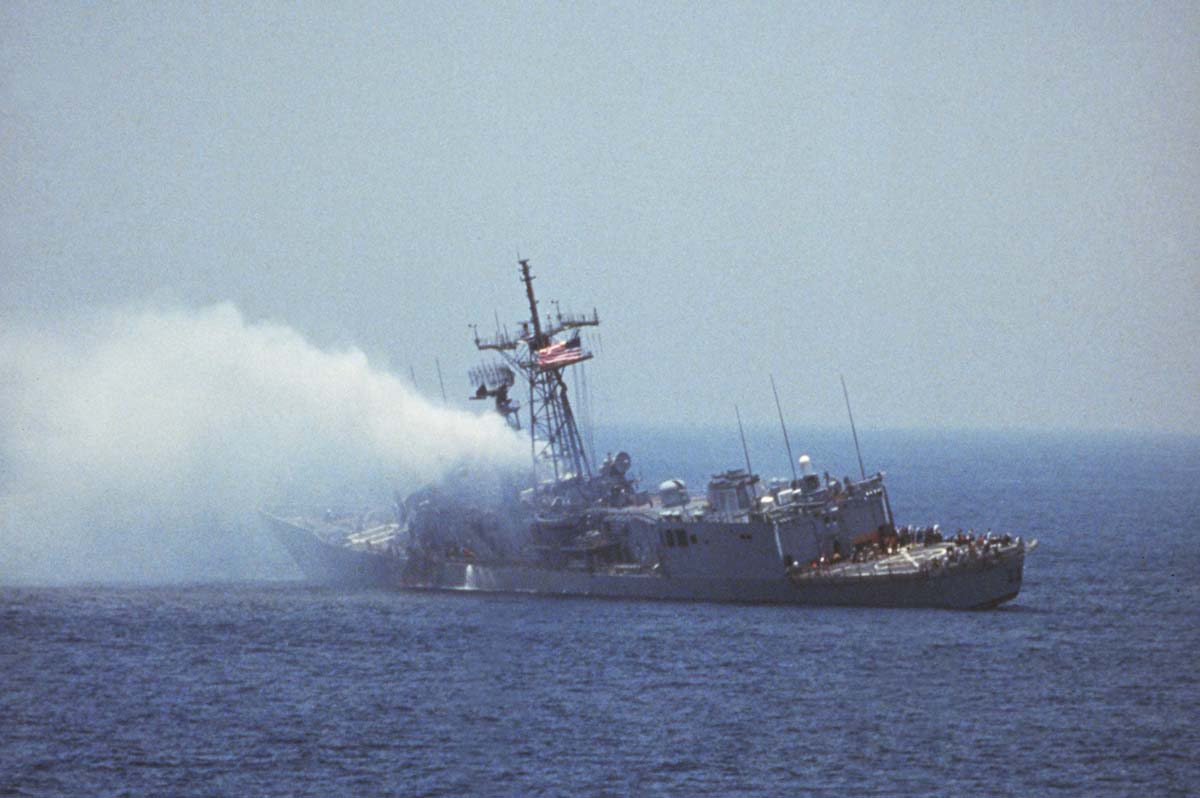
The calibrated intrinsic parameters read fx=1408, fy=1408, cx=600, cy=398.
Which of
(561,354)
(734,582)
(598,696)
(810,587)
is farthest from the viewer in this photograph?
(561,354)

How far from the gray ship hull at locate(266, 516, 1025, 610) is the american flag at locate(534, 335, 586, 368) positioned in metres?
10.8

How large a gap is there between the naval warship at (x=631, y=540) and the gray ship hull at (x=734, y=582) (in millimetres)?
66

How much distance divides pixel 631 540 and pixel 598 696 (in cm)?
2036

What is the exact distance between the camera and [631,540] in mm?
69562

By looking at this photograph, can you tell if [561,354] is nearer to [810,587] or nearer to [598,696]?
[810,587]

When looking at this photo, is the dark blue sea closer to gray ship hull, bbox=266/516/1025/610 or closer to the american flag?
gray ship hull, bbox=266/516/1025/610

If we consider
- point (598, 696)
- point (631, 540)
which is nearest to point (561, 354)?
point (631, 540)

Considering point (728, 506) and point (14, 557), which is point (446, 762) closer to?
point (728, 506)

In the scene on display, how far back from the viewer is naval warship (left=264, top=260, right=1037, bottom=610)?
61.8 metres

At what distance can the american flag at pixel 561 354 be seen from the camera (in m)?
74.5

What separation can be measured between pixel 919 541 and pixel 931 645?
46.4 ft

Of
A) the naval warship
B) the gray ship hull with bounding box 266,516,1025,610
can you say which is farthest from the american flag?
the gray ship hull with bounding box 266,516,1025,610

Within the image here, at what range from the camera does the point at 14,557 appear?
9556 centimetres

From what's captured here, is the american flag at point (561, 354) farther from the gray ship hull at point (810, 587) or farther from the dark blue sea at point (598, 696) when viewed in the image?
the dark blue sea at point (598, 696)
